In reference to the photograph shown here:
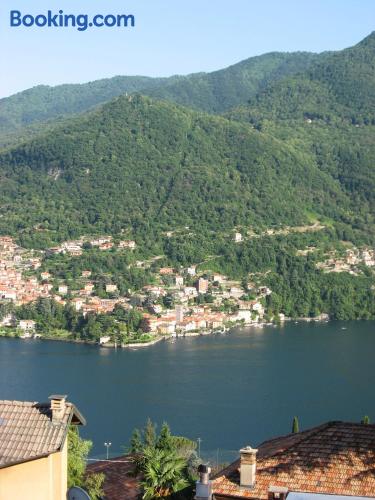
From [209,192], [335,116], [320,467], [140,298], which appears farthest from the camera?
[335,116]

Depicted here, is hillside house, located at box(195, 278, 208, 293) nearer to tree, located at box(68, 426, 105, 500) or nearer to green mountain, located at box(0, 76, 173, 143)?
tree, located at box(68, 426, 105, 500)

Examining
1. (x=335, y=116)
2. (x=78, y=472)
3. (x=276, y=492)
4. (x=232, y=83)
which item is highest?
(x=232, y=83)

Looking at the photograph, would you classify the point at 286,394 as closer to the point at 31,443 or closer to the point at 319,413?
the point at 319,413

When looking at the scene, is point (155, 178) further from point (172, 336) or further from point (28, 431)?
point (28, 431)

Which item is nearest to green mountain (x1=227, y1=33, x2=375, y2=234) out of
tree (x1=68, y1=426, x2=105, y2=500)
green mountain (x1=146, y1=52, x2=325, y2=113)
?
green mountain (x1=146, y1=52, x2=325, y2=113)

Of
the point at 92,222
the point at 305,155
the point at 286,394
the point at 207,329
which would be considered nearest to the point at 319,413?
the point at 286,394

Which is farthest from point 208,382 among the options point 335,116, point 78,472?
point 335,116
